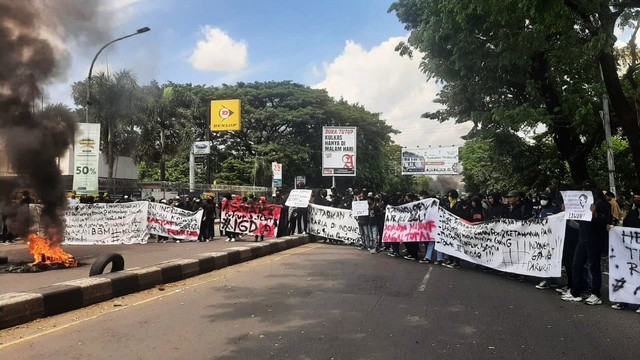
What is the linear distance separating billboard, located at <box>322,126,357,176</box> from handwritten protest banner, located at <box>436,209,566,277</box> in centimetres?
1386

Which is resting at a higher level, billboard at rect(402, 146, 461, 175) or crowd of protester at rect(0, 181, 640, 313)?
billboard at rect(402, 146, 461, 175)

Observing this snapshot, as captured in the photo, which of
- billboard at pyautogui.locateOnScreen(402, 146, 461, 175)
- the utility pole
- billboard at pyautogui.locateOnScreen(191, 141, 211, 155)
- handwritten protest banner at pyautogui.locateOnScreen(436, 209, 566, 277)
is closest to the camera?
handwritten protest banner at pyautogui.locateOnScreen(436, 209, 566, 277)

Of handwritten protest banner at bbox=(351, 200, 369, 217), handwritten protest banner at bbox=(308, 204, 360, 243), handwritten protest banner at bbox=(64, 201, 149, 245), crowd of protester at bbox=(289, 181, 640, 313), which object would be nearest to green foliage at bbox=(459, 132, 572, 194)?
crowd of protester at bbox=(289, 181, 640, 313)

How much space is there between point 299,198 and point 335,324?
972cm

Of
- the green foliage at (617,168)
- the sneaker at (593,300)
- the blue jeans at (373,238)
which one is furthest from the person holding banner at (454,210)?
the green foliage at (617,168)

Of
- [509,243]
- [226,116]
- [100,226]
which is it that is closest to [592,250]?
[509,243]

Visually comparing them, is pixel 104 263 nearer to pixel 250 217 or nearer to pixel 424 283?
pixel 424 283

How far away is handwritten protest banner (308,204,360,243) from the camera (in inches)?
556

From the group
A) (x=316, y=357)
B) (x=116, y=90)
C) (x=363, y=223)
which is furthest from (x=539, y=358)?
(x=116, y=90)

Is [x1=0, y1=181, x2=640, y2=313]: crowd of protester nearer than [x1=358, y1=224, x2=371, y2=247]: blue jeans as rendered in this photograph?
Yes

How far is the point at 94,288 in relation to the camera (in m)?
6.68

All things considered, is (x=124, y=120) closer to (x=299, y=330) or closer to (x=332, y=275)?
(x=332, y=275)

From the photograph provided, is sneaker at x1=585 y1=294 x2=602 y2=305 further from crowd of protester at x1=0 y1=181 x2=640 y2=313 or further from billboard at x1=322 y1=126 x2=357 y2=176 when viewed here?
billboard at x1=322 y1=126 x2=357 y2=176

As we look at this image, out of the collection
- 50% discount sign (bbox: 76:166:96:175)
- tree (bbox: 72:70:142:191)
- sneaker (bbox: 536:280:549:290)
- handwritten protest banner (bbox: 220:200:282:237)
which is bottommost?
sneaker (bbox: 536:280:549:290)
